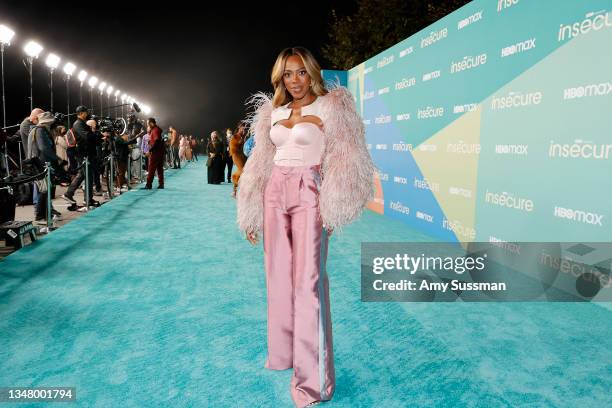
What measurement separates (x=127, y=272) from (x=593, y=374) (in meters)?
4.08

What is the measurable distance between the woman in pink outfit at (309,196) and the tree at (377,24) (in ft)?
66.1

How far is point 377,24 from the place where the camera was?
73.5 feet

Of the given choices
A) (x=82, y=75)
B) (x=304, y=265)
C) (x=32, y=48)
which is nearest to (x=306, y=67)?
(x=304, y=265)

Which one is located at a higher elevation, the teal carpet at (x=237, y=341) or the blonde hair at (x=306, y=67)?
the blonde hair at (x=306, y=67)

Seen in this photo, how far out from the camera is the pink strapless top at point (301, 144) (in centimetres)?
253

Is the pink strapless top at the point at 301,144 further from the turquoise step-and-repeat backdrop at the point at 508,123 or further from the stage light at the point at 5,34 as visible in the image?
the stage light at the point at 5,34

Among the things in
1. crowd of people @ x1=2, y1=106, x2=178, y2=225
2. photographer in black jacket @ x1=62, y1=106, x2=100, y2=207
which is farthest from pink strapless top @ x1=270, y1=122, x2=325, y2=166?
photographer in black jacket @ x1=62, y1=106, x2=100, y2=207

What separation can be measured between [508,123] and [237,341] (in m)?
3.85

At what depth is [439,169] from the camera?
23.4 feet

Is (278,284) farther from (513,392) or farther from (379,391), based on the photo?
(513,392)

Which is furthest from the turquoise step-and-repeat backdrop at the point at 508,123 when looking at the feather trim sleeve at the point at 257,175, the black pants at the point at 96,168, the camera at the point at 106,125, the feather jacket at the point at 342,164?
the camera at the point at 106,125

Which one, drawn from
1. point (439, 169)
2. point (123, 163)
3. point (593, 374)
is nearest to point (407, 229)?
point (439, 169)

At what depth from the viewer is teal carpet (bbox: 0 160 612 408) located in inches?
104

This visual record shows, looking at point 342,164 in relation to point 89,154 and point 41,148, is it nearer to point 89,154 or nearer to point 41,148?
point 41,148
